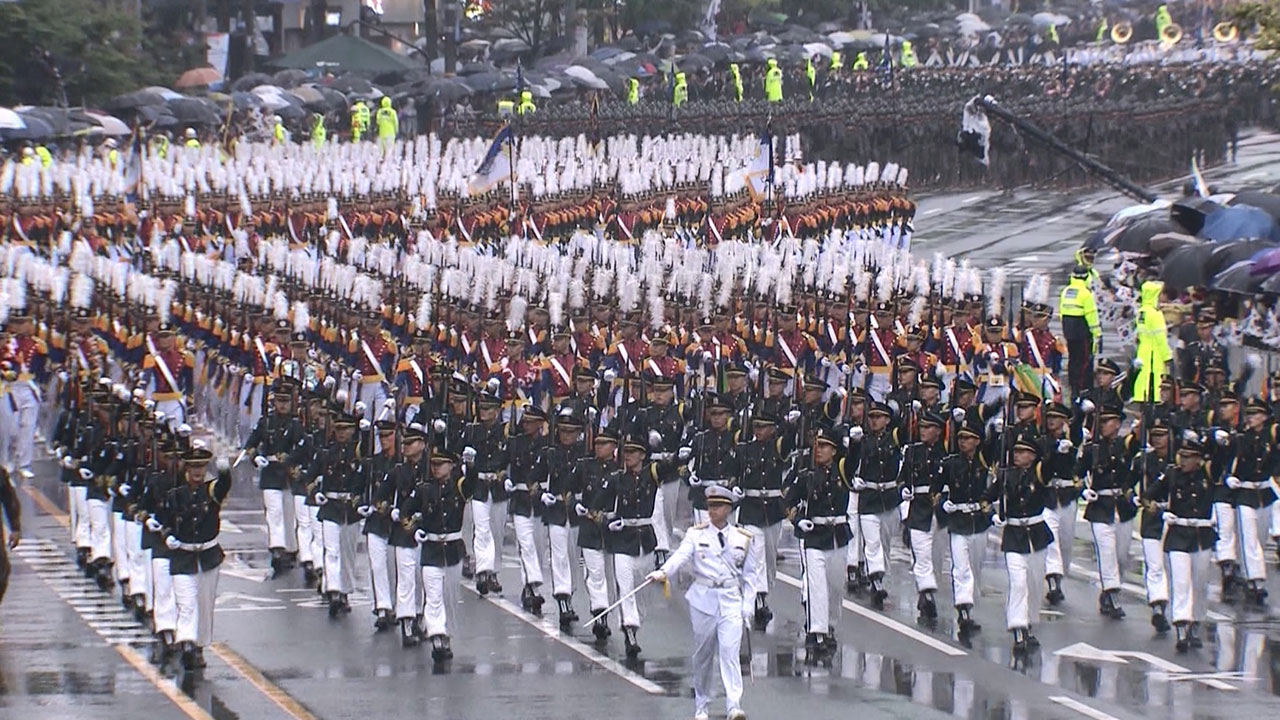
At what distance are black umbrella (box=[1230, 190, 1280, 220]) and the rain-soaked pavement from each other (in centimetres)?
1115

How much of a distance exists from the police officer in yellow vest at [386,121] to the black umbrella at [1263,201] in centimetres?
2195

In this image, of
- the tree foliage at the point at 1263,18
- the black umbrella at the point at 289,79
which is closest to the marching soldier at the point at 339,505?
the tree foliage at the point at 1263,18

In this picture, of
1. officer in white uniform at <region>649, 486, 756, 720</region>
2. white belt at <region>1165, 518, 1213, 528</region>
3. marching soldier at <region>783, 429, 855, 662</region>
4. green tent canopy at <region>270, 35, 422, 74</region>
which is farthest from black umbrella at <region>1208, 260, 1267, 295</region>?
green tent canopy at <region>270, 35, 422, 74</region>

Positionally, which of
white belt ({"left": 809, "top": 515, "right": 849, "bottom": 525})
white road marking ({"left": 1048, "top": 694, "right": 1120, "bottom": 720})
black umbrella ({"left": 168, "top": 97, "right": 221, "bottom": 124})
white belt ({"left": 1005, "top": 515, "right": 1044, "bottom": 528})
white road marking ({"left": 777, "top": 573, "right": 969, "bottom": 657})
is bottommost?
black umbrella ({"left": 168, "top": 97, "right": 221, "bottom": 124})

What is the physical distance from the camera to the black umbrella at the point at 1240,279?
25.7m

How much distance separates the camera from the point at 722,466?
60.3 feet

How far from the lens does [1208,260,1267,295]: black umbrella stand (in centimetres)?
2572

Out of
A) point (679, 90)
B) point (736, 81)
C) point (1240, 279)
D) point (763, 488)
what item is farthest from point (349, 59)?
point (763, 488)

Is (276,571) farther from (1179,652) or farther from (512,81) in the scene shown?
(512,81)

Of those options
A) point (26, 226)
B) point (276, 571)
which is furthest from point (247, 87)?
point (276, 571)

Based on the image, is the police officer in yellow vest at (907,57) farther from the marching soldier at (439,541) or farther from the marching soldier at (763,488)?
the marching soldier at (439,541)

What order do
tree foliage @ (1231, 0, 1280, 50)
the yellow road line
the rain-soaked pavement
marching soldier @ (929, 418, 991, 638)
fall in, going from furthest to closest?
tree foliage @ (1231, 0, 1280, 50) < marching soldier @ (929, 418, 991, 638) < the rain-soaked pavement < the yellow road line

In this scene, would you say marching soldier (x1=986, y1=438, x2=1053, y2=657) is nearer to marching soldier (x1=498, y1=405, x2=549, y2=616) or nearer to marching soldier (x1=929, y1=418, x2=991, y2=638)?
marching soldier (x1=929, y1=418, x2=991, y2=638)

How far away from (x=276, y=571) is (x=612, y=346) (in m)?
5.54
